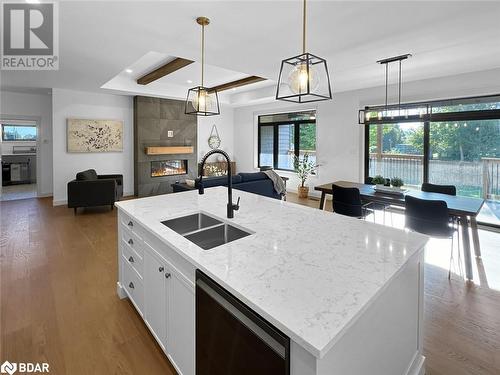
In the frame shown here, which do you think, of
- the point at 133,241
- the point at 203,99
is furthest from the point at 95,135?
the point at 133,241

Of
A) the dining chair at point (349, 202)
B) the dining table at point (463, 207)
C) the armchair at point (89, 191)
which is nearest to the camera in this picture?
the dining table at point (463, 207)

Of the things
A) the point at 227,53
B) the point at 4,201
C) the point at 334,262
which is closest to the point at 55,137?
the point at 4,201

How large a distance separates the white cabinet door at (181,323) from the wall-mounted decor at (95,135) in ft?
19.9

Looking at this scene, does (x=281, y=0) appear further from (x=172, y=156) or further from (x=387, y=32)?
(x=172, y=156)

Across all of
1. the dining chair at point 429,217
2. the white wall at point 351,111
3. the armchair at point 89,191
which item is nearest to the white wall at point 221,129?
the white wall at point 351,111

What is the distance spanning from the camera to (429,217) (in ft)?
9.50

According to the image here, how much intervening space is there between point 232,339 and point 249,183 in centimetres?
395

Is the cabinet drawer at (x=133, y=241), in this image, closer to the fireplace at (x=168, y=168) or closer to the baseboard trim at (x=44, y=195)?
the fireplace at (x=168, y=168)

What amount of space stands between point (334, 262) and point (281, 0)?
86.4 inches

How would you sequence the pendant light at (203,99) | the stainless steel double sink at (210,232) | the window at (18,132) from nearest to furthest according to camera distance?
the stainless steel double sink at (210,232) < the pendant light at (203,99) < the window at (18,132)

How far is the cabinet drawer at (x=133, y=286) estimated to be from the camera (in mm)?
2035

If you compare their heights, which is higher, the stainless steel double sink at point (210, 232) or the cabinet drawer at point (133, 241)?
the stainless steel double sink at point (210, 232)

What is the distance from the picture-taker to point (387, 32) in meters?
2.91

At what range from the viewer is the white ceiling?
2.42 meters
